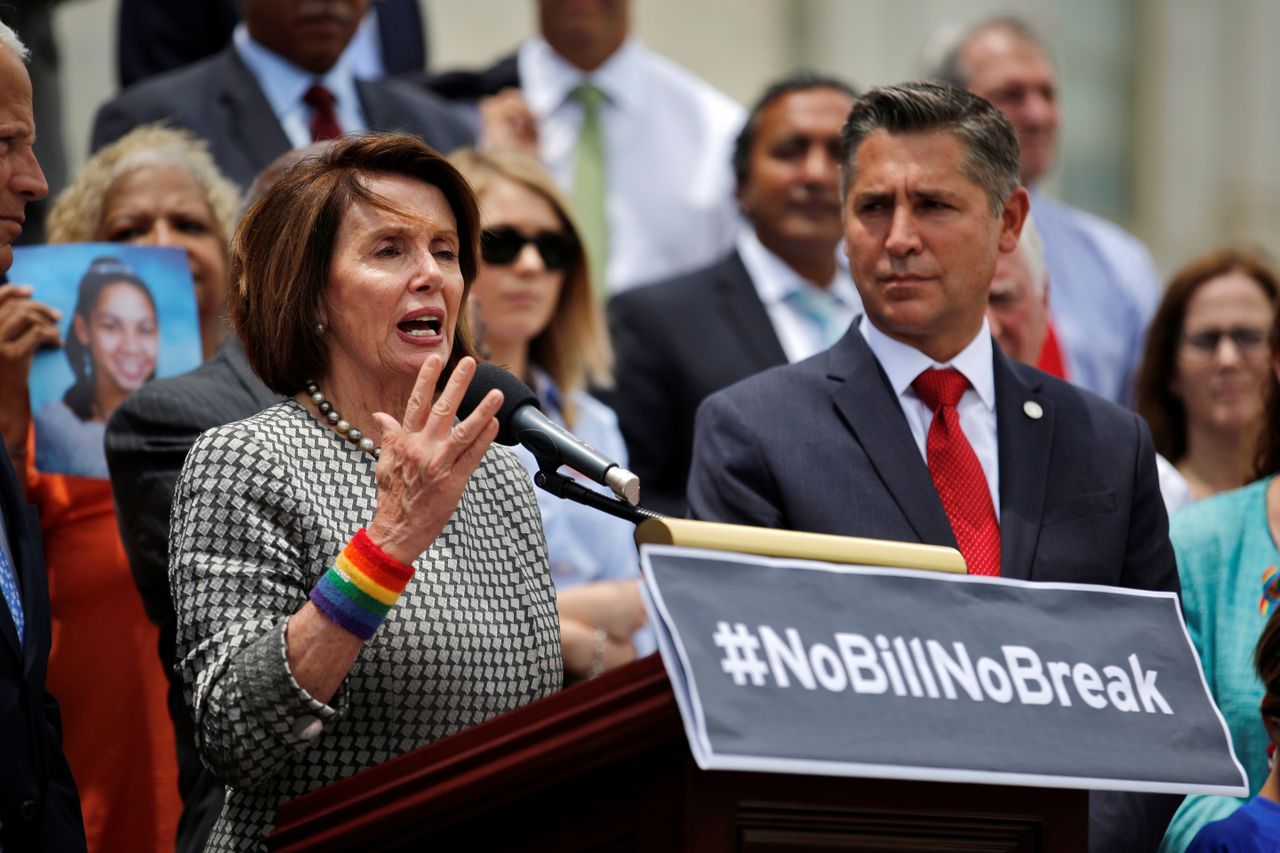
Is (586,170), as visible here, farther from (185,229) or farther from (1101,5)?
(1101,5)

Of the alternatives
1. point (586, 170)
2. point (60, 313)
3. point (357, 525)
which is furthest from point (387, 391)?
point (586, 170)

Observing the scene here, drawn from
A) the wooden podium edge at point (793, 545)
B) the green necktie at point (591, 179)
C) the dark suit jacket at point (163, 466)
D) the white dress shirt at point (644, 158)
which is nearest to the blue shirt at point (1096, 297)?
the white dress shirt at point (644, 158)

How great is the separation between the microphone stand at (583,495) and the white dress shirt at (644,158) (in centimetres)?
389

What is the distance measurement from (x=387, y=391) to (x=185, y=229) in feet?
6.04

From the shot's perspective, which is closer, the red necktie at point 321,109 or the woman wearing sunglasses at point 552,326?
the woman wearing sunglasses at point 552,326

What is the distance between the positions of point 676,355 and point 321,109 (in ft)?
4.19

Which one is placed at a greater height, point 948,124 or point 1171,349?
point 948,124

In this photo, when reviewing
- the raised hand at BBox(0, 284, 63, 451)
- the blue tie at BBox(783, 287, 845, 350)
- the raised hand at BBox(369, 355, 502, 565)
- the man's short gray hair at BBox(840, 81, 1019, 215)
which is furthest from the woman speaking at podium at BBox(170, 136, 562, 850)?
the blue tie at BBox(783, 287, 845, 350)

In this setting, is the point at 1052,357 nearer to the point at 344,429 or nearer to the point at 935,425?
the point at 935,425

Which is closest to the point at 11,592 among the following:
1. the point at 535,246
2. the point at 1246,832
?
the point at 1246,832

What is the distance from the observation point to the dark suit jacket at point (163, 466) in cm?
395

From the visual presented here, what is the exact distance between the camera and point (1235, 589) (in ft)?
14.5

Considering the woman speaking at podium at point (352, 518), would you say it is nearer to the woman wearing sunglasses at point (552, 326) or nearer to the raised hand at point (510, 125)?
the woman wearing sunglasses at point (552, 326)

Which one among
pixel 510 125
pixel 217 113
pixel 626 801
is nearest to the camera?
pixel 626 801
